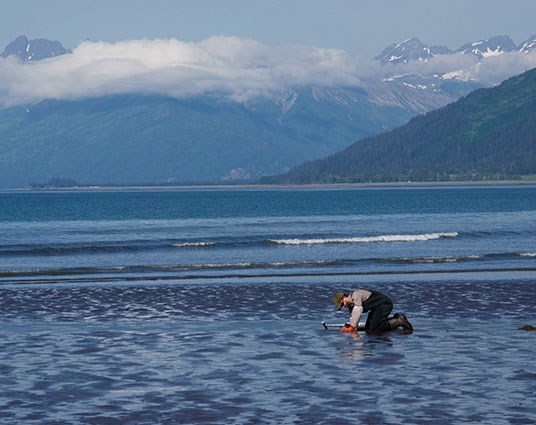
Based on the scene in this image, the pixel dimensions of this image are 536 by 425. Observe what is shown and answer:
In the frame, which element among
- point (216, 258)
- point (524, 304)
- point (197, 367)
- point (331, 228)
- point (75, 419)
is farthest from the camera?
point (331, 228)

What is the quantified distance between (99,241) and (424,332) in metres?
66.6

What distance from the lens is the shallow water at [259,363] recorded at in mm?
20953

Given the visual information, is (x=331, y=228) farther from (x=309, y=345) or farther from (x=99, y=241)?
(x=309, y=345)

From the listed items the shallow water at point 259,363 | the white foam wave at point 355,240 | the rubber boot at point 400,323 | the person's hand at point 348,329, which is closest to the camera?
the shallow water at point 259,363

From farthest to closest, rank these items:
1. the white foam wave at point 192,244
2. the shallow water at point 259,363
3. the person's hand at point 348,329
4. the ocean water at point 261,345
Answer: the white foam wave at point 192,244
the person's hand at point 348,329
the ocean water at point 261,345
the shallow water at point 259,363

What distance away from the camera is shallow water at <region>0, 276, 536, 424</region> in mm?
20953

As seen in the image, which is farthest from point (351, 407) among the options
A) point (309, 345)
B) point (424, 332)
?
point (424, 332)

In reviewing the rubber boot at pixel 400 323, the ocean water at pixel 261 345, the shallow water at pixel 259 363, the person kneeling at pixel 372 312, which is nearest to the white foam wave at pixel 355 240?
the ocean water at pixel 261 345

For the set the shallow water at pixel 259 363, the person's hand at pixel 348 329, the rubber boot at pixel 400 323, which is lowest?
the shallow water at pixel 259 363

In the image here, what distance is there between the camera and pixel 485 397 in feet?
72.2

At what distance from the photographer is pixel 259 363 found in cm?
2656

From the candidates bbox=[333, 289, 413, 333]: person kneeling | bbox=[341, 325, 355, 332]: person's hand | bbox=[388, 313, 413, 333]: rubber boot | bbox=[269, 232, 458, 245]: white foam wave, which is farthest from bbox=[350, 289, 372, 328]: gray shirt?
bbox=[269, 232, 458, 245]: white foam wave

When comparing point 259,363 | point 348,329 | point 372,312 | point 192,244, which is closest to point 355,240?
point 192,244

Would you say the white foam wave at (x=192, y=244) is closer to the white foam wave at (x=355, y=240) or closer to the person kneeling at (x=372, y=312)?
the white foam wave at (x=355, y=240)
